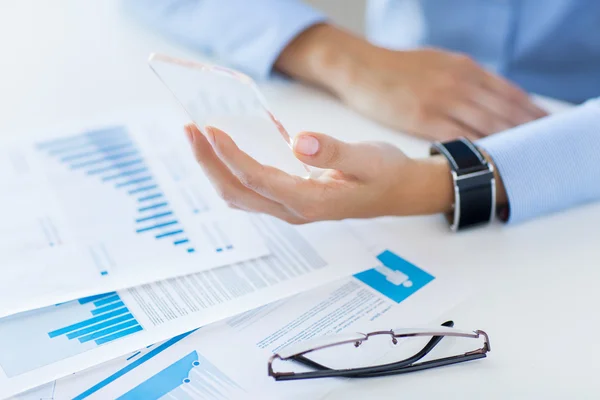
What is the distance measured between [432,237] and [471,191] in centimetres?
6

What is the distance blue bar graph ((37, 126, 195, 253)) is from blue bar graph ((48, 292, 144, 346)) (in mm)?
100

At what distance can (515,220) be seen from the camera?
76 centimetres

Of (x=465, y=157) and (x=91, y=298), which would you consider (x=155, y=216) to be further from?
(x=465, y=157)

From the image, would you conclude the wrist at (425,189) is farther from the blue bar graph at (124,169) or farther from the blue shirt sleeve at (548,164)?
the blue bar graph at (124,169)

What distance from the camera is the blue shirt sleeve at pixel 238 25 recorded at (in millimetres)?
1026

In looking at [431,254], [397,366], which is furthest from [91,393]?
[431,254]

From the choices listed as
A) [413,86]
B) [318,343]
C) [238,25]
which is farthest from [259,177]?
[238,25]

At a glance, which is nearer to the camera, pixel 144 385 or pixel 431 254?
pixel 144 385

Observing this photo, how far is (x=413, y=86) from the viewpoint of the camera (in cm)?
94

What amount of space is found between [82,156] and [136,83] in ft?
0.66

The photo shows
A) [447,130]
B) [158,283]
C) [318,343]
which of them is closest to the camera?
[318,343]

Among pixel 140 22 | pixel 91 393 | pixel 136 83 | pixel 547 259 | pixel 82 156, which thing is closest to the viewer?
pixel 91 393

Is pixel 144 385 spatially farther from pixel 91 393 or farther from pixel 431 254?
pixel 431 254

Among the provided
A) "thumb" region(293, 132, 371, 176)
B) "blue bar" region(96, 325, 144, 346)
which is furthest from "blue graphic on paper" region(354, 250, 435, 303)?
"blue bar" region(96, 325, 144, 346)
